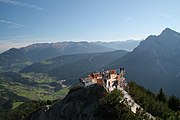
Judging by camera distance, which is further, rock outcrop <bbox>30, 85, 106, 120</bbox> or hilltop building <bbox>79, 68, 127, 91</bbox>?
hilltop building <bbox>79, 68, 127, 91</bbox>

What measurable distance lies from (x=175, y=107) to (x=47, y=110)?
156 ft

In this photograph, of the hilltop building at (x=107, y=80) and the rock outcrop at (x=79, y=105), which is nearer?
the rock outcrop at (x=79, y=105)

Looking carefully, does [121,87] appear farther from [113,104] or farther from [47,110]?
[47,110]

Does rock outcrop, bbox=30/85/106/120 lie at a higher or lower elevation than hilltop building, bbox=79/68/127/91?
lower

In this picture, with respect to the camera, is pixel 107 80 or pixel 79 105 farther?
pixel 79 105

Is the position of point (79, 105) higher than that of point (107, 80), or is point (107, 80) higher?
point (107, 80)

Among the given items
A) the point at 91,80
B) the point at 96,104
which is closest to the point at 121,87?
the point at 91,80

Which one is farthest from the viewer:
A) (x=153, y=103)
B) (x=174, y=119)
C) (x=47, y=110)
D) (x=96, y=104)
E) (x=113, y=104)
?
(x=47, y=110)

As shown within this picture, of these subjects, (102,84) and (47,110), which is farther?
(47,110)

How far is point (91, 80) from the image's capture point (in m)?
92.8

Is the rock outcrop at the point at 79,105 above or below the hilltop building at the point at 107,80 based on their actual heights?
below

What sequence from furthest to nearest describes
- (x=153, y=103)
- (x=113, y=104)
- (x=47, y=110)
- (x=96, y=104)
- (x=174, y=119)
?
1. (x=47, y=110)
2. (x=153, y=103)
3. (x=96, y=104)
4. (x=113, y=104)
5. (x=174, y=119)

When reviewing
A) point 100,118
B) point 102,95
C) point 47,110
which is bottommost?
point 47,110

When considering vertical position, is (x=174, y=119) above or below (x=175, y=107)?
above
